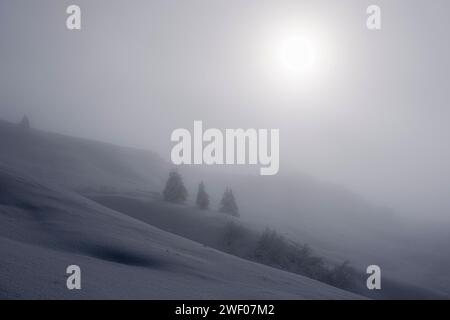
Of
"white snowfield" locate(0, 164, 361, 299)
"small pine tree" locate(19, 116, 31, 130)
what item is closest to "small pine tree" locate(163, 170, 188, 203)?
"white snowfield" locate(0, 164, 361, 299)

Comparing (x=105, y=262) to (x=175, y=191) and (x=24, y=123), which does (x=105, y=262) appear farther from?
(x=24, y=123)

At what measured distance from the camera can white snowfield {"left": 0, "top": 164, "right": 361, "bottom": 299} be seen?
42.7 ft

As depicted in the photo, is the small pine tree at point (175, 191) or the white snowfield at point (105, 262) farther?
the small pine tree at point (175, 191)

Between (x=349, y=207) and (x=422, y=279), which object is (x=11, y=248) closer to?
(x=422, y=279)

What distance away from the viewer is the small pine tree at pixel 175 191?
209 feet

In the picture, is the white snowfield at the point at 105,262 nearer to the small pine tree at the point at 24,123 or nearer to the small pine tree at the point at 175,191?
the small pine tree at the point at 175,191

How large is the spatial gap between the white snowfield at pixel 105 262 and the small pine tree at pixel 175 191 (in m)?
31.5

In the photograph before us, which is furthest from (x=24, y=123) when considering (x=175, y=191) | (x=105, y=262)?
(x=105, y=262)

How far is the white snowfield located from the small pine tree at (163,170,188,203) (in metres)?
31.5

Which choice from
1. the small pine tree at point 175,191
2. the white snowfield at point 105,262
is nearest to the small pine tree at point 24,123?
the small pine tree at point 175,191

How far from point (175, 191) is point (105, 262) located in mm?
46292

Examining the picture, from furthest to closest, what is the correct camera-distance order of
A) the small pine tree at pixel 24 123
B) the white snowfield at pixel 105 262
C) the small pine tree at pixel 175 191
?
the small pine tree at pixel 24 123
the small pine tree at pixel 175 191
the white snowfield at pixel 105 262

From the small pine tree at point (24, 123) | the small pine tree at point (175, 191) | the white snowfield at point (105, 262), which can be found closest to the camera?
the white snowfield at point (105, 262)
